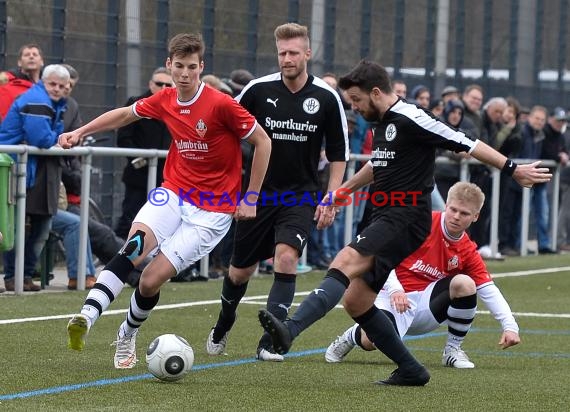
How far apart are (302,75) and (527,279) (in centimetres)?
699

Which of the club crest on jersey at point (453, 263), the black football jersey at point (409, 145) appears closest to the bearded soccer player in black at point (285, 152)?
the club crest on jersey at point (453, 263)

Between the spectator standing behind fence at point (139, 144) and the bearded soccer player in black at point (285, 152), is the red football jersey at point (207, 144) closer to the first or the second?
the bearded soccer player in black at point (285, 152)

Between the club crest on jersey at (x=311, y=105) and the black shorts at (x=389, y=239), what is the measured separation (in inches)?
57.8

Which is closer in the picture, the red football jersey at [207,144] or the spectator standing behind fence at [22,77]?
the red football jersey at [207,144]

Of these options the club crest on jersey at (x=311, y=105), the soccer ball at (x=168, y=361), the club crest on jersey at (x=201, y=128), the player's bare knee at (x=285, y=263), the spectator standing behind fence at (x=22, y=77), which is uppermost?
the spectator standing behind fence at (x=22, y=77)

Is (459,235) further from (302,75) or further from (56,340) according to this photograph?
(56,340)

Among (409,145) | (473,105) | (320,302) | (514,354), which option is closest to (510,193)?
(473,105)

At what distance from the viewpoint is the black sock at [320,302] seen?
7.16 meters

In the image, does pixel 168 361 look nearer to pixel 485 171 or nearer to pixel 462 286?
pixel 462 286

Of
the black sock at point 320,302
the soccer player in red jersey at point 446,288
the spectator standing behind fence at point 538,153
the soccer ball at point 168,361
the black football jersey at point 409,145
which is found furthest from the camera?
the spectator standing behind fence at point 538,153

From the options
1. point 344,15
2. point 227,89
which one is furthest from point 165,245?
point 344,15

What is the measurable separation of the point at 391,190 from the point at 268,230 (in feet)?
4.62

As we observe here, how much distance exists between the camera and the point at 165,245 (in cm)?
820

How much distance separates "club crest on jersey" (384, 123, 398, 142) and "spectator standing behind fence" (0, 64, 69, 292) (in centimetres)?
487
